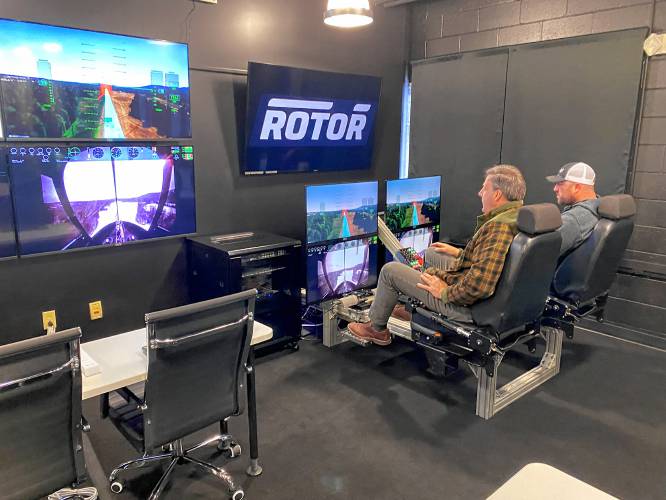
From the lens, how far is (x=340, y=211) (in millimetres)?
3383

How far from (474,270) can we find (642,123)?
6.92 feet

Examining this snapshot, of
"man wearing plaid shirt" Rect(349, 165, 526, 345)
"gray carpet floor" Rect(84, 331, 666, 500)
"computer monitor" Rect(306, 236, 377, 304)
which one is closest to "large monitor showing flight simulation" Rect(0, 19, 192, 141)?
"computer monitor" Rect(306, 236, 377, 304)

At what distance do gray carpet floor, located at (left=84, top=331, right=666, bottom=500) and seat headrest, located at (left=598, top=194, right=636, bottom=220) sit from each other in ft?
3.42

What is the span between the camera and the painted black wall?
295 centimetres

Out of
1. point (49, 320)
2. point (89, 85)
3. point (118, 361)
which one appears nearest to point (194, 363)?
point (118, 361)

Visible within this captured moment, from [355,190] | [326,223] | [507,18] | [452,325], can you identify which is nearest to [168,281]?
[326,223]

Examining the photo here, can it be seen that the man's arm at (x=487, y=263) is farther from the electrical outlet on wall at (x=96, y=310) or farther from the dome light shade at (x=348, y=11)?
the electrical outlet on wall at (x=96, y=310)

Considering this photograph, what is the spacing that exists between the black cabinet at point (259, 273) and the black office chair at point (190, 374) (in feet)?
4.05

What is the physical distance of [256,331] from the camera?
2.18 metres

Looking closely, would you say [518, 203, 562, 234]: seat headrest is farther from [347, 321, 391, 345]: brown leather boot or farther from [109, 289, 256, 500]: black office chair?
[109, 289, 256, 500]: black office chair

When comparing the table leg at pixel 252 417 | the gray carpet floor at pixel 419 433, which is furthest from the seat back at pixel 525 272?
the table leg at pixel 252 417

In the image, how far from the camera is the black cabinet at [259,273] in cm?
325

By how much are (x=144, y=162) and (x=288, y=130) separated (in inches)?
43.9

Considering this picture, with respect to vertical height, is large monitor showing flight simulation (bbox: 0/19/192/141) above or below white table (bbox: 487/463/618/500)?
above
